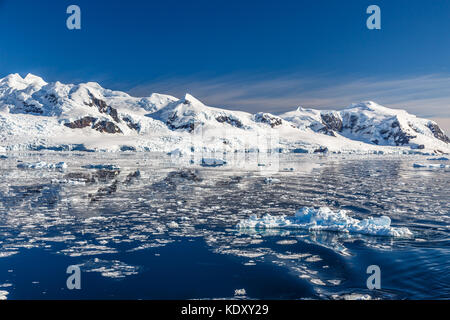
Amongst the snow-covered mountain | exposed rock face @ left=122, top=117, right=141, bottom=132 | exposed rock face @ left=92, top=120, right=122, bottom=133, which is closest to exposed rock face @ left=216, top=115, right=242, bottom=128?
the snow-covered mountain

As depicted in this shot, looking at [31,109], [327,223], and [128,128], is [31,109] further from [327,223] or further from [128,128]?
[327,223]

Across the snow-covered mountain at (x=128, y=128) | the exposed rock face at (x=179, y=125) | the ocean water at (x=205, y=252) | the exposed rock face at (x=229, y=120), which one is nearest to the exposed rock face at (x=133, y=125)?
the snow-covered mountain at (x=128, y=128)

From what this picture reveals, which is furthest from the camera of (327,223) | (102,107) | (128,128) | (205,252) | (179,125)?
(102,107)

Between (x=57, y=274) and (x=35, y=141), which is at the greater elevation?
(x=35, y=141)

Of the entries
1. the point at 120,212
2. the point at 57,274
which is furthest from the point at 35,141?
the point at 57,274

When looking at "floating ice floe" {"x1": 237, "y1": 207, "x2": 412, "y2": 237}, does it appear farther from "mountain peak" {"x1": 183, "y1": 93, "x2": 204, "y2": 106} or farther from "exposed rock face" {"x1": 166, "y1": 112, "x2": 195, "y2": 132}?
"mountain peak" {"x1": 183, "y1": 93, "x2": 204, "y2": 106}

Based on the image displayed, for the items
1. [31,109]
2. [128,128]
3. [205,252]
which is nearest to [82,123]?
[128,128]
